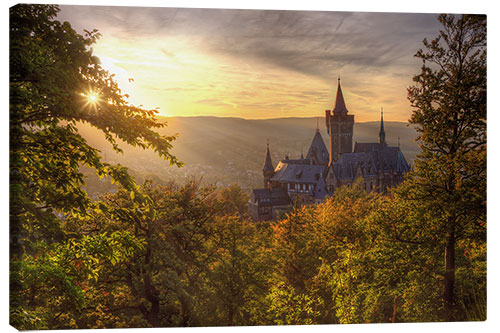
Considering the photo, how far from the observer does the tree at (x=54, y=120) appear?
14.1 feet

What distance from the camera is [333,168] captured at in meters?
7.45

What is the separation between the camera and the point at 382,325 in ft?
21.6

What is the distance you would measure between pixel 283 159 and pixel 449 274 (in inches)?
144

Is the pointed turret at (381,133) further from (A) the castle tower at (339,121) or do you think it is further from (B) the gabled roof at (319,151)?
(B) the gabled roof at (319,151)

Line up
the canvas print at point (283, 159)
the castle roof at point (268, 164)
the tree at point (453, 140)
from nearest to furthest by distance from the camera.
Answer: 1. the canvas print at point (283, 159)
2. the tree at point (453, 140)
3. the castle roof at point (268, 164)

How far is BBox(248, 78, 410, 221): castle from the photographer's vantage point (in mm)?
6918

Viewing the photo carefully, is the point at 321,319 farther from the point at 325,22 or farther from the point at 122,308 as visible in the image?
the point at 325,22

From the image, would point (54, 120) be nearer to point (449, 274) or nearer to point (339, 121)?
point (339, 121)

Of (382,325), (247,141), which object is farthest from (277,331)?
(247,141)

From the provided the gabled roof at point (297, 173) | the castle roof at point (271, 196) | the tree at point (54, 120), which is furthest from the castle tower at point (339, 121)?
the tree at point (54, 120)

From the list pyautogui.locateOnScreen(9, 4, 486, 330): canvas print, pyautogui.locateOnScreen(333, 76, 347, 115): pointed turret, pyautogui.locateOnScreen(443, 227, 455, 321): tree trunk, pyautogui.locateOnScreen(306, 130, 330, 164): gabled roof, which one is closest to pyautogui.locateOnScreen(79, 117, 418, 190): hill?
pyautogui.locateOnScreen(9, 4, 486, 330): canvas print

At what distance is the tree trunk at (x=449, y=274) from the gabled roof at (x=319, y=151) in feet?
8.58

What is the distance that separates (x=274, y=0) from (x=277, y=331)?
5.86 m

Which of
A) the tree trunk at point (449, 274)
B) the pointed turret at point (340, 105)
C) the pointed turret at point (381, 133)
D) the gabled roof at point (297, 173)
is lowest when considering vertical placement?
the tree trunk at point (449, 274)
